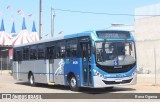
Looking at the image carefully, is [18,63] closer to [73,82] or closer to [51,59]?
[51,59]

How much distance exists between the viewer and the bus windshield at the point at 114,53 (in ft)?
61.5

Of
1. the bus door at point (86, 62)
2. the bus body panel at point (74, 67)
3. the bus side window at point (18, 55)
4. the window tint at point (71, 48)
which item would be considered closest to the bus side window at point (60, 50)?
the window tint at point (71, 48)

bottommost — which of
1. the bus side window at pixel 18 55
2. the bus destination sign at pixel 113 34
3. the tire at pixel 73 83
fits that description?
the tire at pixel 73 83

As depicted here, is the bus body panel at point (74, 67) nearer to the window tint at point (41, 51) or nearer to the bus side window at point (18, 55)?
the window tint at point (41, 51)

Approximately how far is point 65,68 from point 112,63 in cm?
349

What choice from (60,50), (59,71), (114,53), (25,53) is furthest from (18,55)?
(114,53)

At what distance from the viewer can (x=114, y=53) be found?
18938 mm

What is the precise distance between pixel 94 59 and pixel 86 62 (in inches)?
28.3

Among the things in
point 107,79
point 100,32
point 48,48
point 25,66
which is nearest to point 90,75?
point 107,79

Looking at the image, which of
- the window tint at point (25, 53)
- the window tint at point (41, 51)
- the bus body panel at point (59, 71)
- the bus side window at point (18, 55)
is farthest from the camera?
the bus side window at point (18, 55)

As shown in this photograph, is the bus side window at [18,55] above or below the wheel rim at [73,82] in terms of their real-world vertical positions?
above

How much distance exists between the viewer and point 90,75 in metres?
19.0

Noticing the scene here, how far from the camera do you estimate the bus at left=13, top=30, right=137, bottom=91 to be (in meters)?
18.8

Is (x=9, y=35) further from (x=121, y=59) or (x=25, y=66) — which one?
(x=121, y=59)
